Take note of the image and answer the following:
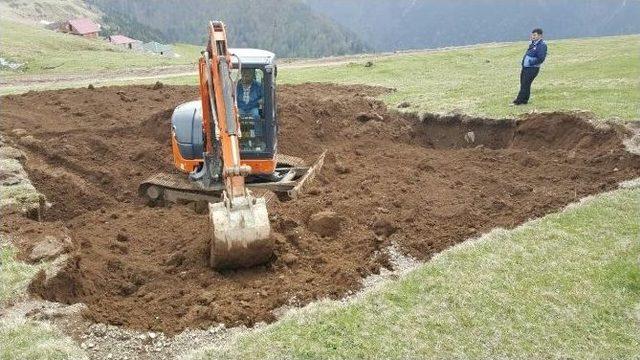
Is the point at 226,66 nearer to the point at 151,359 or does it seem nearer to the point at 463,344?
the point at 151,359

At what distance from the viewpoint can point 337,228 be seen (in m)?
9.76

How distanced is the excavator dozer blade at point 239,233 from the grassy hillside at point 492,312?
4.36ft

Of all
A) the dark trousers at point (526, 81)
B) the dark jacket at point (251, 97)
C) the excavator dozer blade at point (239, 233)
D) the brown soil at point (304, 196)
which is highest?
the dark jacket at point (251, 97)

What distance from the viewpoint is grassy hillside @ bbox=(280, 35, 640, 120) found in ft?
54.9

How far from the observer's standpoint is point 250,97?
38.2ft

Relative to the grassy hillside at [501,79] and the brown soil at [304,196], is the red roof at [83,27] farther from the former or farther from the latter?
the brown soil at [304,196]

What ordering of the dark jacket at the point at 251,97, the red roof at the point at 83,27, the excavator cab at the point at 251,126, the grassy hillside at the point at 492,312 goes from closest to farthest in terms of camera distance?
the grassy hillside at the point at 492,312, the excavator cab at the point at 251,126, the dark jacket at the point at 251,97, the red roof at the point at 83,27

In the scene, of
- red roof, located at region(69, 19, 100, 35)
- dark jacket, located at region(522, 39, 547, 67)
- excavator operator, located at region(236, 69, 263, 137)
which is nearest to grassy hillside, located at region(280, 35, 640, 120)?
dark jacket, located at region(522, 39, 547, 67)

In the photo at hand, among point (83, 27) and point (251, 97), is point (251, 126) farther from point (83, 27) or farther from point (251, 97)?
point (83, 27)

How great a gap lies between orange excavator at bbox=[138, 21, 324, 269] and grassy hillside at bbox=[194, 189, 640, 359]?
149 centimetres

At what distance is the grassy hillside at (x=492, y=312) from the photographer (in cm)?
646

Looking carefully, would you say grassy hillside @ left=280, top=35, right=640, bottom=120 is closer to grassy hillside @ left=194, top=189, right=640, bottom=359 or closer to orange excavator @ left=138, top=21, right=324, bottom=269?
orange excavator @ left=138, top=21, right=324, bottom=269

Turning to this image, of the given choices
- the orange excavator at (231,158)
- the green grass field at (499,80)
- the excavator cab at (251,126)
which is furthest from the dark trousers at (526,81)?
the excavator cab at (251,126)

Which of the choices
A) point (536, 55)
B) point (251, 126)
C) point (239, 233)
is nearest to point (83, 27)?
point (536, 55)
